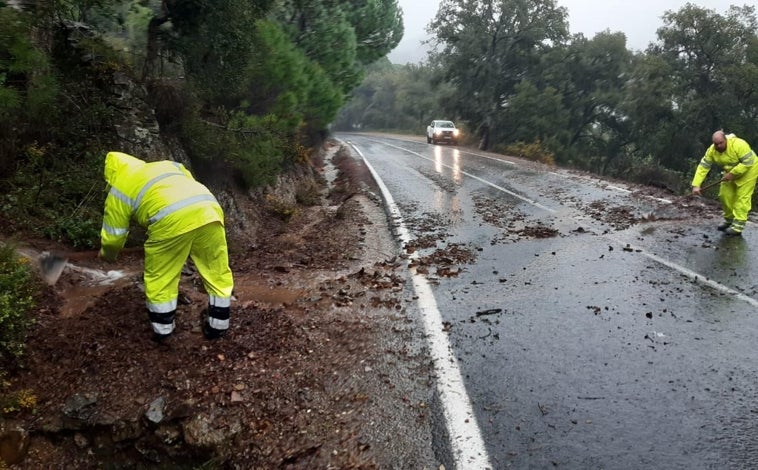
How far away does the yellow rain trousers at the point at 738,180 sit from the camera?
7.54 m

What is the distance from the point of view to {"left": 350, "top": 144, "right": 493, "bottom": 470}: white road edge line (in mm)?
3148

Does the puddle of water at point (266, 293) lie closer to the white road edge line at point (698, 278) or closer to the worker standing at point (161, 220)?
the worker standing at point (161, 220)

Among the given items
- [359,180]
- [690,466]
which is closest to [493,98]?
[359,180]

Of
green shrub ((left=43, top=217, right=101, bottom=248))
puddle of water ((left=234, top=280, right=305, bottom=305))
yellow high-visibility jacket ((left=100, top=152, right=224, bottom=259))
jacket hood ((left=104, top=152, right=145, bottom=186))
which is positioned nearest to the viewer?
yellow high-visibility jacket ((left=100, top=152, right=224, bottom=259))

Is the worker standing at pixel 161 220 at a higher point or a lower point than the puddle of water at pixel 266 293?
higher

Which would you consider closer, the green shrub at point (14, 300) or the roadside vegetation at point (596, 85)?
the green shrub at point (14, 300)

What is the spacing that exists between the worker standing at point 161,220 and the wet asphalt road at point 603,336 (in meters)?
2.45

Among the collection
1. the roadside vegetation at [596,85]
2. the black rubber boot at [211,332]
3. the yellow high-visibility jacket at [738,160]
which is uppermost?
the roadside vegetation at [596,85]

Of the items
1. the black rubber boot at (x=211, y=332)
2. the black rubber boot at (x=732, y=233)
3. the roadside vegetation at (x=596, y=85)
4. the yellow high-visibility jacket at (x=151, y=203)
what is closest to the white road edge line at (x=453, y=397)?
the black rubber boot at (x=211, y=332)

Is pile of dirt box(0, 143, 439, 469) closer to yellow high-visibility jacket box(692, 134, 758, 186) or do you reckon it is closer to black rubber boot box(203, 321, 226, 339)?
black rubber boot box(203, 321, 226, 339)

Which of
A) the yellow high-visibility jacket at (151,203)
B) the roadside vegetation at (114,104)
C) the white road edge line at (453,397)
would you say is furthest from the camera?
the roadside vegetation at (114,104)

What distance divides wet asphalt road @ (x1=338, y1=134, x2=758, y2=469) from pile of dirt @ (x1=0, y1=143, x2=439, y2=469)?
63 cm

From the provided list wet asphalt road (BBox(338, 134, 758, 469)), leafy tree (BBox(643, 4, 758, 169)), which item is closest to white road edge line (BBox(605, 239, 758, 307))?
wet asphalt road (BBox(338, 134, 758, 469))

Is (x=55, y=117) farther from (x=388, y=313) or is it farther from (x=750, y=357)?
(x=750, y=357)
